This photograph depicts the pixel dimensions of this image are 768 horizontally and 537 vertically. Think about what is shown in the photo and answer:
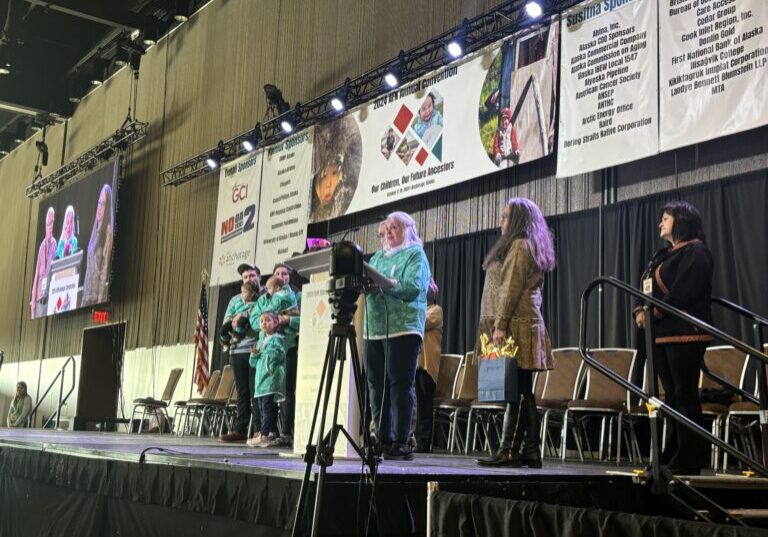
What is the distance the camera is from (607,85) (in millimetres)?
6242

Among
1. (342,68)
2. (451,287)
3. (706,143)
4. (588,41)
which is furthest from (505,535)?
(342,68)

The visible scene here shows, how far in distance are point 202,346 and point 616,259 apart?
246 inches

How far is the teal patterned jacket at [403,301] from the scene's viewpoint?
403 centimetres

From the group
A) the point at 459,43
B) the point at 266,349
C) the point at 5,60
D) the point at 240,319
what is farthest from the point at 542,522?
the point at 5,60

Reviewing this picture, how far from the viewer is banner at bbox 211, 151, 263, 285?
10531 mm

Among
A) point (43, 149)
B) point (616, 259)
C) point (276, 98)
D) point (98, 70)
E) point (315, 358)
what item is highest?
point (98, 70)

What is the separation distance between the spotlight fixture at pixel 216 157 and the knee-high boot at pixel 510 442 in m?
8.30

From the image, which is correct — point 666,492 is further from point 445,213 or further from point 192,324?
point 192,324

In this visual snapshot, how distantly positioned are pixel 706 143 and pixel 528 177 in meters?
1.72

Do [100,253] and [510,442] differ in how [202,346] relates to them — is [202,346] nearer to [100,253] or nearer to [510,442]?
[100,253]

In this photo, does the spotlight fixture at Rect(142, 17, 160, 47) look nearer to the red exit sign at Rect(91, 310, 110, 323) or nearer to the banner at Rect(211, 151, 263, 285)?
the banner at Rect(211, 151, 263, 285)

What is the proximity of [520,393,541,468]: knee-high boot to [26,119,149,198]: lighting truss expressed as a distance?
11273 millimetres

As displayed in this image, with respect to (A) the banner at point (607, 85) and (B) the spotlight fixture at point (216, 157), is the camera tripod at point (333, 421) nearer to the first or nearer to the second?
(A) the banner at point (607, 85)

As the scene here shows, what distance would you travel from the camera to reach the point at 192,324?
12.2 meters
